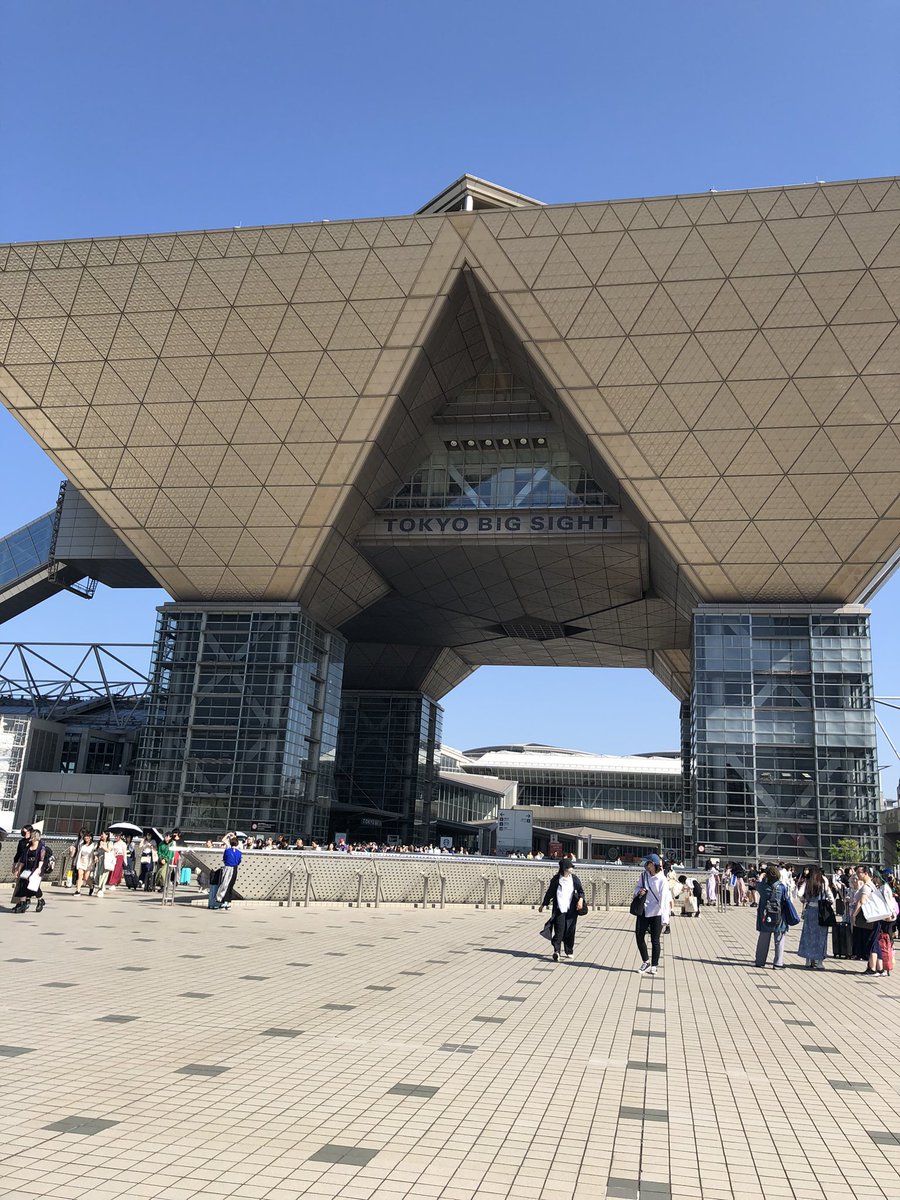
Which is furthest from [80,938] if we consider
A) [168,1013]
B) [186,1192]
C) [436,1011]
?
[186,1192]

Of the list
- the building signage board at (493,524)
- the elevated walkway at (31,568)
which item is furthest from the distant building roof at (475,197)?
the elevated walkway at (31,568)

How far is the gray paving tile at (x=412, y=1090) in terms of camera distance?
739 centimetres

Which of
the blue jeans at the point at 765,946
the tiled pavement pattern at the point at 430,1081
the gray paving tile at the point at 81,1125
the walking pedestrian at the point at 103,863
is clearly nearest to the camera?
the tiled pavement pattern at the point at 430,1081

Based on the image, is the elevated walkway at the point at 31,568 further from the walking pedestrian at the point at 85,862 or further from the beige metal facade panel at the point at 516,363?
the walking pedestrian at the point at 85,862

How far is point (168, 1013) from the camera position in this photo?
9977 mm

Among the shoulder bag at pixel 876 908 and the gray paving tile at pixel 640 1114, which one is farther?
the shoulder bag at pixel 876 908

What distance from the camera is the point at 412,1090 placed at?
7504mm

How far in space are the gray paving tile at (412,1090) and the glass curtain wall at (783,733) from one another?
123 ft

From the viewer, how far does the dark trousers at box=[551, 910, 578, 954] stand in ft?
52.9

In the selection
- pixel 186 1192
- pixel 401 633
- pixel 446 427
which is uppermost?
pixel 446 427

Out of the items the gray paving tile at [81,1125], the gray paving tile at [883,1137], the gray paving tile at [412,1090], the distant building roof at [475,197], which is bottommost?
the gray paving tile at [81,1125]

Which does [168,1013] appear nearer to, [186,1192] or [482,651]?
[186,1192]

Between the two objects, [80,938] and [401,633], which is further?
[401,633]

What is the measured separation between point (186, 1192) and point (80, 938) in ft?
38.4
